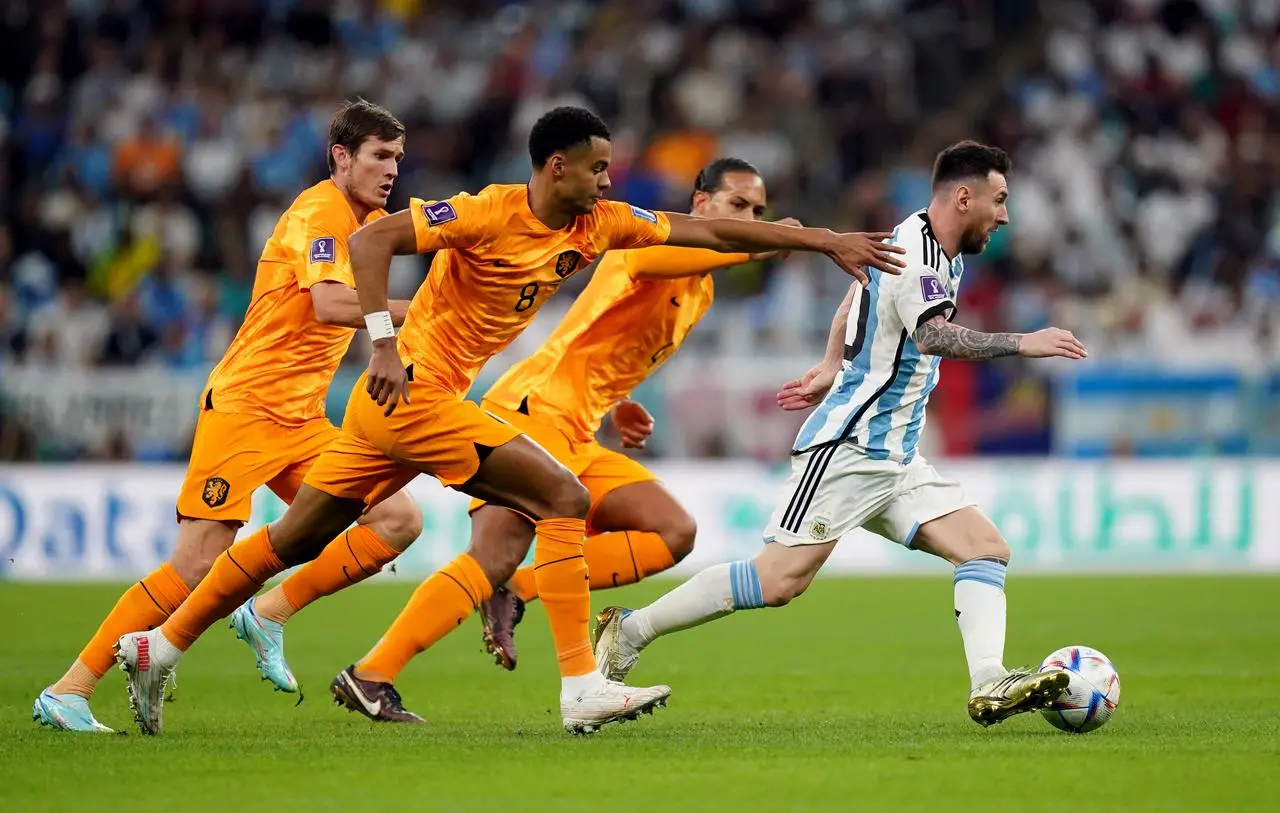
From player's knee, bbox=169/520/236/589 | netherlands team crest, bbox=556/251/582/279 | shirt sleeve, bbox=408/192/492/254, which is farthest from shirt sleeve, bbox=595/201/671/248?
player's knee, bbox=169/520/236/589

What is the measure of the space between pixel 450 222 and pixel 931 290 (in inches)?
73.1

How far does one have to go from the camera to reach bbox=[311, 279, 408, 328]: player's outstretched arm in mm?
6996

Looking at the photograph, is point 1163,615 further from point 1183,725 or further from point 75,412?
point 75,412

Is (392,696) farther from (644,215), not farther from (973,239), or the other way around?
(973,239)

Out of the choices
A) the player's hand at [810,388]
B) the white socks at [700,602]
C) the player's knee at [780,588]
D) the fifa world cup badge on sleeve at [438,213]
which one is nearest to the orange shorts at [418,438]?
the fifa world cup badge on sleeve at [438,213]

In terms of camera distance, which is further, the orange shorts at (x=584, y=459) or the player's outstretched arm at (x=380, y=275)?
the orange shorts at (x=584, y=459)

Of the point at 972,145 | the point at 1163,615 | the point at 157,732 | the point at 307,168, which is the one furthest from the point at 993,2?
the point at 157,732

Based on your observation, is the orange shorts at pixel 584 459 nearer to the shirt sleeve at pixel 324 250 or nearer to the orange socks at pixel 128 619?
the shirt sleeve at pixel 324 250

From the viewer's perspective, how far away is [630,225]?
6934 millimetres

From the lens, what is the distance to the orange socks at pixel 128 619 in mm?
7242

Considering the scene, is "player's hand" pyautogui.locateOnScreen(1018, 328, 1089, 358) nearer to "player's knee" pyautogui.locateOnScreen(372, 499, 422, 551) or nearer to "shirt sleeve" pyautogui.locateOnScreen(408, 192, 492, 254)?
"shirt sleeve" pyautogui.locateOnScreen(408, 192, 492, 254)

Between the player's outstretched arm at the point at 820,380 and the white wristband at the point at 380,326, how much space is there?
1.84m

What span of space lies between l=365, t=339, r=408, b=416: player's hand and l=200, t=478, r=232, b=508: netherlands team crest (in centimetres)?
134

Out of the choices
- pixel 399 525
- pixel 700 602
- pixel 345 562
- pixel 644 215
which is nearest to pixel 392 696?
pixel 345 562
